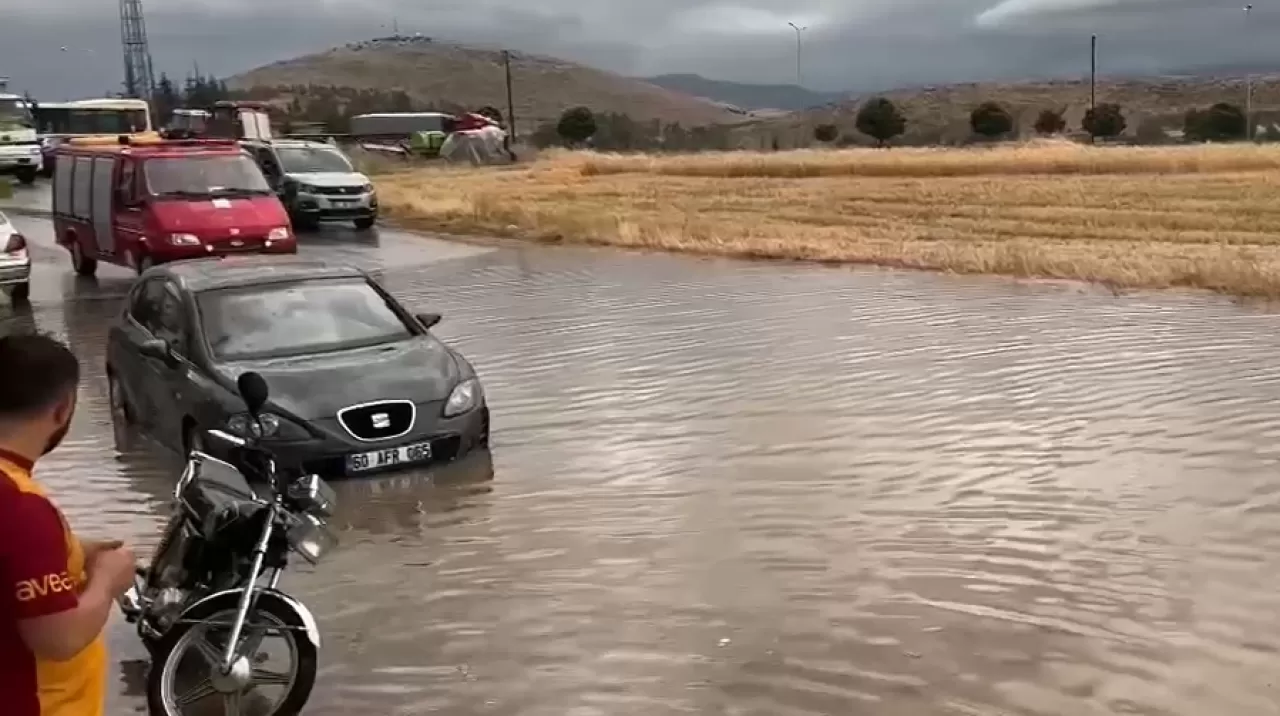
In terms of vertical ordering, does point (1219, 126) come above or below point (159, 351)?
above

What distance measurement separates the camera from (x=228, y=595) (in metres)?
5.04

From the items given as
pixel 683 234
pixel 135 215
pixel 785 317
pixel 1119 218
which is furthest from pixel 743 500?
pixel 1119 218

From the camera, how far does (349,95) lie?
504 feet

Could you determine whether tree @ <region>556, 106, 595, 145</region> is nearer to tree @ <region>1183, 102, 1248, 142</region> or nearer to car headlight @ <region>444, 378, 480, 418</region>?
tree @ <region>1183, 102, 1248, 142</region>

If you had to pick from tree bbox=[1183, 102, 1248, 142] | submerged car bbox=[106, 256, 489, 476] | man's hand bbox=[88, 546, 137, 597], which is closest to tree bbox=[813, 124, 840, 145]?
tree bbox=[1183, 102, 1248, 142]

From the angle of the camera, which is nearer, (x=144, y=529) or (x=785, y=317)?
(x=144, y=529)

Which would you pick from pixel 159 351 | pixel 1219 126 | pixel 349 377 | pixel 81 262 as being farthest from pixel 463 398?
pixel 1219 126

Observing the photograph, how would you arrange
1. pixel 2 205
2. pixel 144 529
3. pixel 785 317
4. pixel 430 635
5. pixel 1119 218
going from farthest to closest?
pixel 2 205 < pixel 1119 218 < pixel 785 317 < pixel 144 529 < pixel 430 635

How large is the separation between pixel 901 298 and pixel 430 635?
11434 millimetres

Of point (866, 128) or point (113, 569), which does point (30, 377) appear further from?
point (866, 128)

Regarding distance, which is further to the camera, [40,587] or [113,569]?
[113,569]

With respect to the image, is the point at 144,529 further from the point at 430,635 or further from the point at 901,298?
the point at 901,298

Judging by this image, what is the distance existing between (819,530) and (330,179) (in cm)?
2400

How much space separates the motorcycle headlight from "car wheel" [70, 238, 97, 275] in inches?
693
